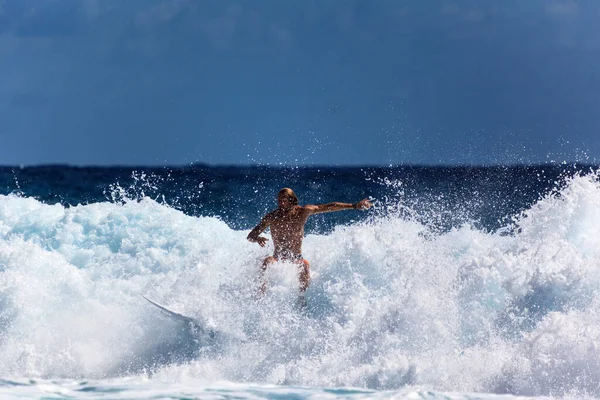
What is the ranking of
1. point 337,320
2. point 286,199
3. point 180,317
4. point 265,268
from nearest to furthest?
1. point 337,320
2. point 180,317
3. point 265,268
4. point 286,199

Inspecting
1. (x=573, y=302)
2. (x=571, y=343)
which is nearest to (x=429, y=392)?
(x=571, y=343)

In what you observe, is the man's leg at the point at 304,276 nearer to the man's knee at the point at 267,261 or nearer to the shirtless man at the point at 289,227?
the shirtless man at the point at 289,227

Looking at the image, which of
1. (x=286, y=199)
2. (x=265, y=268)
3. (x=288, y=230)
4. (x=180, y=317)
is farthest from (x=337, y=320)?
(x=180, y=317)

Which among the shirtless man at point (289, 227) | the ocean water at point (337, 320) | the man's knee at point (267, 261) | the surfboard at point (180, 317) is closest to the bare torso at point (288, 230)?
the shirtless man at point (289, 227)

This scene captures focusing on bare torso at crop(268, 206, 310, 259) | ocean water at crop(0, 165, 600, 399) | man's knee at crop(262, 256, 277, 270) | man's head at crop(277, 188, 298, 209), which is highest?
man's head at crop(277, 188, 298, 209)

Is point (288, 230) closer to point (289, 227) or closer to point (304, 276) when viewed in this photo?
point (289, 227)

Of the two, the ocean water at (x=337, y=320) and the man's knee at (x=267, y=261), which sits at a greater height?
the man's knee at (x=267, y=261)

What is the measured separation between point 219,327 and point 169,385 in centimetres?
211

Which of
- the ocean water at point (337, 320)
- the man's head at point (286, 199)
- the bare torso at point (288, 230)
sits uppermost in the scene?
the man's head at point (286, 199)

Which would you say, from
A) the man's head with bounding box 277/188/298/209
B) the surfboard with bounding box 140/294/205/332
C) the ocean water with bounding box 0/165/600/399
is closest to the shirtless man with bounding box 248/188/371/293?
the man's head with bounding box 277/188/298/209

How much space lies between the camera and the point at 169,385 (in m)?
6.00

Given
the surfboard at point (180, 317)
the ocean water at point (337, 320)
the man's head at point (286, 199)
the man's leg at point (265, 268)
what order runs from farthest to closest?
the man's head at point (286, 199), the man's leg at point (265, 268), the surfboard at point (180, 317), the ocean water at point (337, 320)

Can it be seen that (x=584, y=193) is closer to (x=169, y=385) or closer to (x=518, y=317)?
(x=518, y=317)

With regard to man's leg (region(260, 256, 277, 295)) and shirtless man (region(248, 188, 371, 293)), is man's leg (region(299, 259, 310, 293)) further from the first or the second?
man's leg (region(260, 256, 277, 295))
